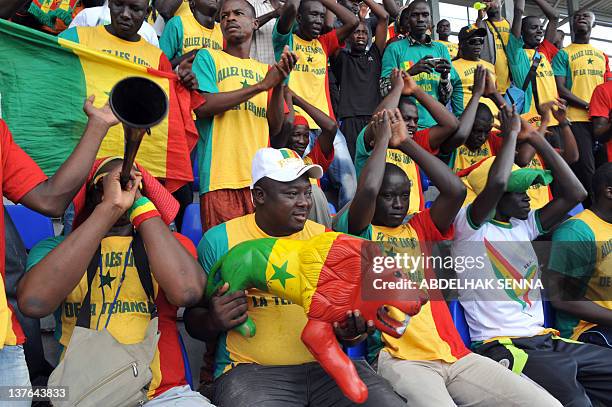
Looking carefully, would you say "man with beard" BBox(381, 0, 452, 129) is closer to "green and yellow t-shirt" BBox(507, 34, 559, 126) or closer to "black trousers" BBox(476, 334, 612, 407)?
"green and yellow t-shirt" BBox(507, 34, 559, 126)

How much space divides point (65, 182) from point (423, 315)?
1837 mm

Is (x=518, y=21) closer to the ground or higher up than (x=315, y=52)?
higher up

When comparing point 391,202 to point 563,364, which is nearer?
point 563,364

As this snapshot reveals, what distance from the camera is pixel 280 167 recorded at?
9.91ft

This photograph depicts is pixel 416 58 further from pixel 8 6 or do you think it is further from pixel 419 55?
pixel 8 6

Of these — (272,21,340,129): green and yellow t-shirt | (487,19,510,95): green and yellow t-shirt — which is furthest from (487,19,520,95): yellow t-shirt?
(272,21,340,129): green and yellow t-shirt

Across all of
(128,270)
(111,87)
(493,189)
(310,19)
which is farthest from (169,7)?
(128,270)

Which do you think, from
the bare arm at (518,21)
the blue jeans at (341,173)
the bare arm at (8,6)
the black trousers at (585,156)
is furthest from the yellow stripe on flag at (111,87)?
the bare arm at (518,21)

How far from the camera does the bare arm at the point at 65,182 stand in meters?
2.26

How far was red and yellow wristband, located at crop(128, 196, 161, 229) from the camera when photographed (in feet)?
8.37

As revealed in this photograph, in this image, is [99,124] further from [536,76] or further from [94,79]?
[536,76]

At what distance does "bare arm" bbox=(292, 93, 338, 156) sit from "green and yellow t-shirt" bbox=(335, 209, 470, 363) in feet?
5.29

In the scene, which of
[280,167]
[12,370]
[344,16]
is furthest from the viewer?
[344,16]

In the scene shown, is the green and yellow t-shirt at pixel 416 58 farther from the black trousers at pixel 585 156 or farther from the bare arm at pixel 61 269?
the bare arm at pixel 61 269
